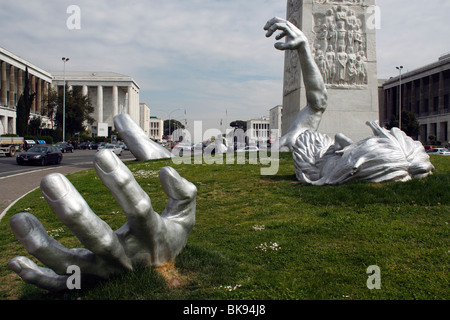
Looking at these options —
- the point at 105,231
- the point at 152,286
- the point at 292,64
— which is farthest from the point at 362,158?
the point at 292,64

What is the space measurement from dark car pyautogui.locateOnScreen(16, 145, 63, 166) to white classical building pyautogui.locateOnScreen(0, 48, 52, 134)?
34629 millimetres

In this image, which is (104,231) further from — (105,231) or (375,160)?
(375,160)

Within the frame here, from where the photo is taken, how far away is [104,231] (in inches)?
113

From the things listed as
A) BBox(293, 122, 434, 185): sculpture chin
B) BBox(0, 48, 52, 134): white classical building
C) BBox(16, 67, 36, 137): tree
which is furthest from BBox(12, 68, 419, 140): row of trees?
BBox(293, 122, 434, 185): sculpture chin

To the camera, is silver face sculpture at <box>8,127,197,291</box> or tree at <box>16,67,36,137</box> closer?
silver face sculpture at <box>8,127,197,291</box>

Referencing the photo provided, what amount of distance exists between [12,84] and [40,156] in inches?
1860

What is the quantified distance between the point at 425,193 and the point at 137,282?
5.21 meters

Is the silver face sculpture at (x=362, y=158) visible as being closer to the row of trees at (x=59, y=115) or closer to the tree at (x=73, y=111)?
the row of trees at (x=59, y=115)

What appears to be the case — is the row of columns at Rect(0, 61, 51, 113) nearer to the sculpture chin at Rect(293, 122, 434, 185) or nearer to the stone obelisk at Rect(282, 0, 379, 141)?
the stone obelisk at Rect(282, 0, 379, 141)

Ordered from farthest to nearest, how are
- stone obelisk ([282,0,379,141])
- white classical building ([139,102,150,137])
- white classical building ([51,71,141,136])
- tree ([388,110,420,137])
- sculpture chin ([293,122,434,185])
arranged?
1. white classical building ([139,102,150,137])
2. white classical building ([51,71,141,136])
3. tree ([388,110,420,137])
4. stone obelisk ([282,0,379,141])
5. sculpture chin ([293,122,434,185])

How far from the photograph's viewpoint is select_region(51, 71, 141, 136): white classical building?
86875 millimetres

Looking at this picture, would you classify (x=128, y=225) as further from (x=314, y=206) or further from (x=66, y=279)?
(x=314, y=206)

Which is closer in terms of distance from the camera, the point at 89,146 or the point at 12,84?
the point at 89,146
